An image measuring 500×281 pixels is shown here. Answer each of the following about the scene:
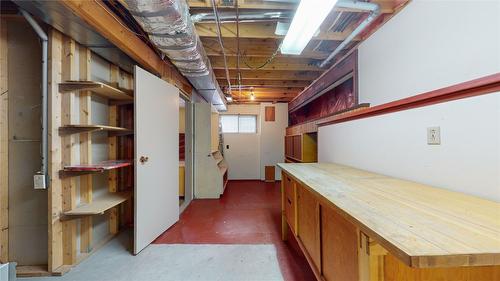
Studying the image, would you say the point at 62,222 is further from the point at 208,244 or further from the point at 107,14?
the point at 107,14

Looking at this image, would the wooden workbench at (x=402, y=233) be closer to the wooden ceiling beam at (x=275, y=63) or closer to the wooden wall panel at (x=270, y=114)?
the wooden ceiling beam at (x=275, y=63)

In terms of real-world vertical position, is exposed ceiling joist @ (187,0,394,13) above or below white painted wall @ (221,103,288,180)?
above

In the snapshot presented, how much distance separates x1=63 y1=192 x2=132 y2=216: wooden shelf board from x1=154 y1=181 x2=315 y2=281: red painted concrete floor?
24.9 inches

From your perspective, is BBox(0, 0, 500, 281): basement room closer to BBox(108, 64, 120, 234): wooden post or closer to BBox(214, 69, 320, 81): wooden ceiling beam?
BBox(108, 64, 120, 234): wooden post

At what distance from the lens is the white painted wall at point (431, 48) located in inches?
46.4

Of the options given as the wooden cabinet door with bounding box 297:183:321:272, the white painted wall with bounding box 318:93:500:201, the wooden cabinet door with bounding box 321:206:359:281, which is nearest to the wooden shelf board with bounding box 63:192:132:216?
the wooden cabinet door with bounding box 297:183:321:272

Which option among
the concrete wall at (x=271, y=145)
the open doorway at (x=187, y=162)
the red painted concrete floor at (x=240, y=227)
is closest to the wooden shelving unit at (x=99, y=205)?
the red painted concrete floor at (x=240, y=227)

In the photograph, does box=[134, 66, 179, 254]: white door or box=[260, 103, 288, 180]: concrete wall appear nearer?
box=[134, 66, 179, 254]: white door

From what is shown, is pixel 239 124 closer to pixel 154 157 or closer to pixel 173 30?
pixel 154 157

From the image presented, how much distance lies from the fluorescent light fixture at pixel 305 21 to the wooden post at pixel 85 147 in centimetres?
187

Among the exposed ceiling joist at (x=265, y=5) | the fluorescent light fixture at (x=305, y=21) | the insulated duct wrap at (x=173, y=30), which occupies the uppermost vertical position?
the exposed ceiling joist at (x=265, y=5)

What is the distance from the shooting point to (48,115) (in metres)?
1.79

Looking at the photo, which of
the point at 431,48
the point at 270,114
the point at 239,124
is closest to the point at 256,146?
the point at 239,124

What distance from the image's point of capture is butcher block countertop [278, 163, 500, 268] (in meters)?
0.55
